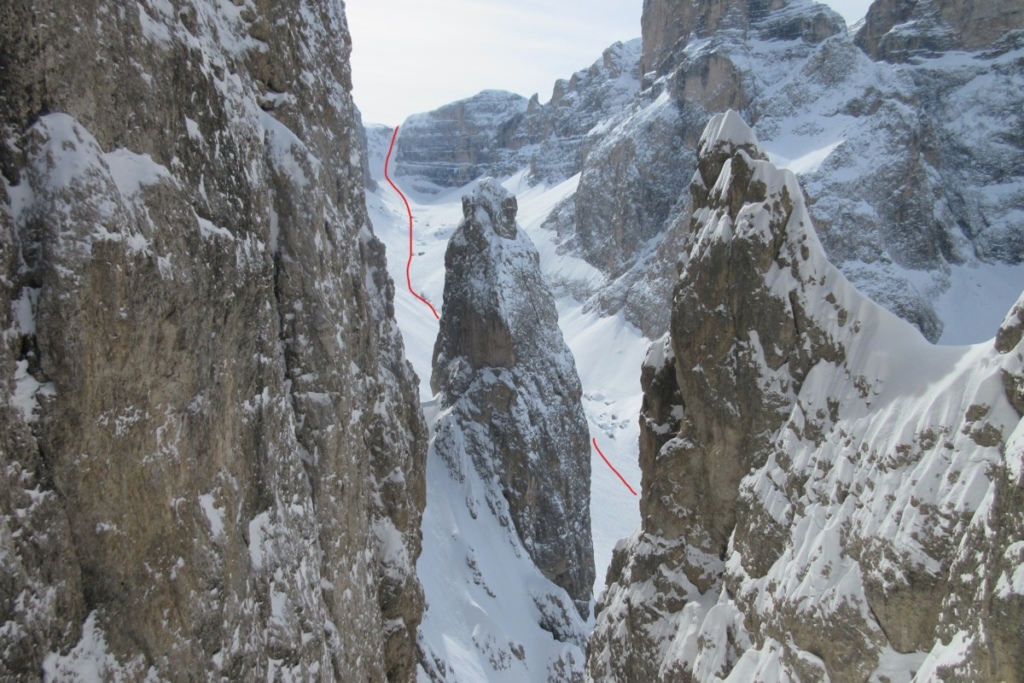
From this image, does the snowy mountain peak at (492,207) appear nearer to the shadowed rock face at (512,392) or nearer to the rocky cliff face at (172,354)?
the shadowed rock face at (512,392)

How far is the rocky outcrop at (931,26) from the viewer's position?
92.2 metres

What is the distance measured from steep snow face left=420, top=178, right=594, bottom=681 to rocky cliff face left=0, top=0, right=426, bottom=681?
18.1 m

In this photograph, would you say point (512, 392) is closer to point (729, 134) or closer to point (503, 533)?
point (503, 533)

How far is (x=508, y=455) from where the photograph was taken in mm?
36375

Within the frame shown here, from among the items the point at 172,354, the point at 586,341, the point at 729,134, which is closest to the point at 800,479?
the point at 729,134

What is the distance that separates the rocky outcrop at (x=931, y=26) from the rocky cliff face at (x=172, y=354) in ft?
337

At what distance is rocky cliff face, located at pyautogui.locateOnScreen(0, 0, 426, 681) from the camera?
980cm

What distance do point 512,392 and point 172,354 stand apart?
26112mm

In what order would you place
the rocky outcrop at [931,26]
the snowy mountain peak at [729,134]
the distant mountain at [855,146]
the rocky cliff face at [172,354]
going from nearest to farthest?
the rocky cliff face at [172,354] → the snowy mountain peak at [729,134] → the distant mountain at [855,146] → the rocky outcrop at [931,26]

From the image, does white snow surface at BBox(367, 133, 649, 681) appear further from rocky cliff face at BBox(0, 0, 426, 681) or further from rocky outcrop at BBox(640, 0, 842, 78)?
rocky outcrop at BBox(640, 0, 842, 78)

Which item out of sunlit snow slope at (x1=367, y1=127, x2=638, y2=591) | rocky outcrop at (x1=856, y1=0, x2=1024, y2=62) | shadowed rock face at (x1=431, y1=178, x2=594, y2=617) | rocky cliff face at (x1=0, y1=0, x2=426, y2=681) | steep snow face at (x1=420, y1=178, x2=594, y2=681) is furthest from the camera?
rocky outcrop at (x1=856, y1=0, x2=1024, y2=62)

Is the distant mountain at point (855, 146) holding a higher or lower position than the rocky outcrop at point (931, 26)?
lower

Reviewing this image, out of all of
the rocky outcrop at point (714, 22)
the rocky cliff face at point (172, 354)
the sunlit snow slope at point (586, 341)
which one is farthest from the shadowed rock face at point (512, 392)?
the rocky outcrop at point (714, 22)

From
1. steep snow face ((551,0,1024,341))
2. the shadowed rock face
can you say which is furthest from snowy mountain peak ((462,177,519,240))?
steep snow face ((551,0,1024,341))
